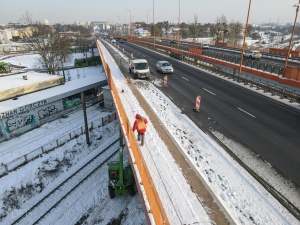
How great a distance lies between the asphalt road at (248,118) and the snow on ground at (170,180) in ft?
5.74

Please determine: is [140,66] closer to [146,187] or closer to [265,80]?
[265,80]

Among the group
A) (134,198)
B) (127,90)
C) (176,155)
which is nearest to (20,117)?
(127,90)

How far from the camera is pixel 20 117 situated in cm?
2467

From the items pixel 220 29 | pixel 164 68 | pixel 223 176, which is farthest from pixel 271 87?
pixel 220 29

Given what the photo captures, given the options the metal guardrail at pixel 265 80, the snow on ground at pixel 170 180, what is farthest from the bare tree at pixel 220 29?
the snow on ground at pixel 170 180

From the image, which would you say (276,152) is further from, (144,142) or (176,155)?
(144,142)

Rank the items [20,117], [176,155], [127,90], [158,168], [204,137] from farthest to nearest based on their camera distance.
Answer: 1. [20,117]
2. [127,90]
3. [204,137]
4. [176,155]
5. [158,168]

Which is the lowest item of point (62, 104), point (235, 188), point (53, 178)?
point (53, 178)

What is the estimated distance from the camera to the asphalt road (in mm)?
12002

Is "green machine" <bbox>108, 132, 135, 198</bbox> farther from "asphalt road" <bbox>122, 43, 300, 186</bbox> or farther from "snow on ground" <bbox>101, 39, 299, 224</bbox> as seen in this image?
"asphalt road" <bbox>122, 43, 300, 186</bbox>

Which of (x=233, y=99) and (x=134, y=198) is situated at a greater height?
(x=233, y=99)

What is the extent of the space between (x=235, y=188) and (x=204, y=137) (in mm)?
4583

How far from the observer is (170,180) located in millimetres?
9609

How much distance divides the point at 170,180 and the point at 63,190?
10162 millimetres
